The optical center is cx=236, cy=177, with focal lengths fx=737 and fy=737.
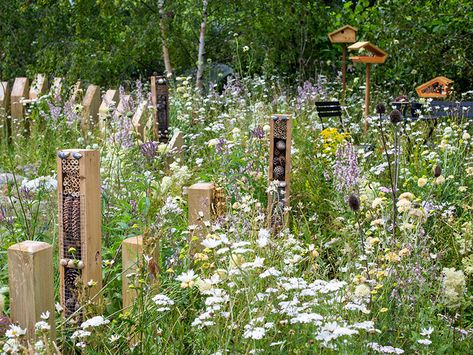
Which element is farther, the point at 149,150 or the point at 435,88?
the point at 435,88

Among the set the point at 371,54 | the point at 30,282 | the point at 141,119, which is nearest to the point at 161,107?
the point at 141,119

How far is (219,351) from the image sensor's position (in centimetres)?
247

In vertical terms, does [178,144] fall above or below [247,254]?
above

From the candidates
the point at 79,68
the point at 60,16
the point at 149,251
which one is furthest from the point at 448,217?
the point at 60,16

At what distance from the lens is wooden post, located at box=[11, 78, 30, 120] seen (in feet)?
27.7

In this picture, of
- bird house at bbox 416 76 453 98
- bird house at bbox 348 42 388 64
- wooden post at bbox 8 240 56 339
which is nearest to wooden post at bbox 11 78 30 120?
bird house at bbox 348 42 388 64

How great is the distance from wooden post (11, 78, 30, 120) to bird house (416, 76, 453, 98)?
4.42m

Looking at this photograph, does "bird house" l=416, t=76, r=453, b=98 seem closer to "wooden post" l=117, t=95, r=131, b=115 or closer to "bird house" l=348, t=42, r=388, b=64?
"bird house" l=348, t=42, r=388, b=64

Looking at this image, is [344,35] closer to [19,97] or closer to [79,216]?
[19,97]

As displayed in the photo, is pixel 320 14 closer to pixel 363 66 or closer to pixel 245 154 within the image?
pixel 363 66

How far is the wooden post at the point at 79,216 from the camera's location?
295 centimetres

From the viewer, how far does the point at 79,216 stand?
9.77 feet

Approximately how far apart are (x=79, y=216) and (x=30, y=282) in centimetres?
41

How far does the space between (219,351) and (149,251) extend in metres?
0.54
